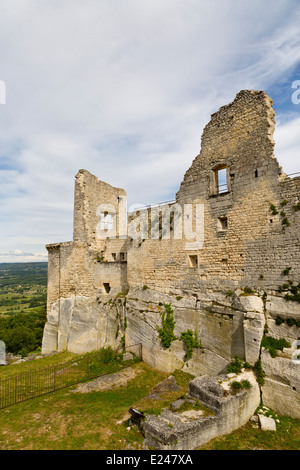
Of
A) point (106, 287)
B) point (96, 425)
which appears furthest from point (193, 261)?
point (106, 287)

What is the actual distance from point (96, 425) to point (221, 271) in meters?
6.61

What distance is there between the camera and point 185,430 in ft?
20.7

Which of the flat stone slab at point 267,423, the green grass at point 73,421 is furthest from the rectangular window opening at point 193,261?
the flat stone slab at point 267,423

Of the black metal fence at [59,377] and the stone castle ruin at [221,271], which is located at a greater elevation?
the stone castle ruin at [221,271]

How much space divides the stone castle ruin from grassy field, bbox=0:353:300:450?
117 centimetres

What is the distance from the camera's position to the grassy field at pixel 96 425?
21.9 feet

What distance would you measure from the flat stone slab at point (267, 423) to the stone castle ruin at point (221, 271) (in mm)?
545

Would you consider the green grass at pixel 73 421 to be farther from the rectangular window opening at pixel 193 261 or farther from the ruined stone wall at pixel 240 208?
the rectangular window opening at pixel 193 261

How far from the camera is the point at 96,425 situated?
764 cm

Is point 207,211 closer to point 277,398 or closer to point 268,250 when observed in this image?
point 268,250

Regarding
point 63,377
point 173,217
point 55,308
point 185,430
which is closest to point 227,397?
point 185,430

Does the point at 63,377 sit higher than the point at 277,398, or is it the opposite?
the point at 277,398

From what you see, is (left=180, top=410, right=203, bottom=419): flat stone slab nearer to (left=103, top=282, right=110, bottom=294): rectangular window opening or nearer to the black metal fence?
the black metal fence

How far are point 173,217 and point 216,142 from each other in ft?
12.4
